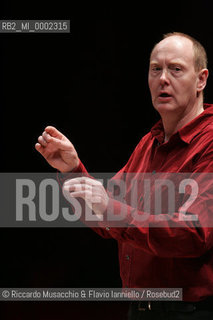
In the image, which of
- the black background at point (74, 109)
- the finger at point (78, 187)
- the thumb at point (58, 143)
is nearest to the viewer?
the finger at point (78, 187)

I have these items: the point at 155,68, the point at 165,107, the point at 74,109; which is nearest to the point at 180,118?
the point at 165,107

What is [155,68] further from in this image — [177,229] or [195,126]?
[177,229]

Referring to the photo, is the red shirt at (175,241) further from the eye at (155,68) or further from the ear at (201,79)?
the eye at (155,68)

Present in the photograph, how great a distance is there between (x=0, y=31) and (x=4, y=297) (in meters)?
1.31

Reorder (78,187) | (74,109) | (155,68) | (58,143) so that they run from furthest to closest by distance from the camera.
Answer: (74,109) < (155,68) < (58,143) < (78,187)

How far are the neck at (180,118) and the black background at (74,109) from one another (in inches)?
30.2

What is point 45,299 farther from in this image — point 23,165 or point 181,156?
point 181,156

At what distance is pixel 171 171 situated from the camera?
1.29 m

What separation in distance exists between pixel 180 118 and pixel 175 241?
0.44 m

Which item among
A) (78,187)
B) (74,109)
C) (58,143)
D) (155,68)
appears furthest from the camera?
(74,109)

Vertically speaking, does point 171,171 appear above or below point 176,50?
below

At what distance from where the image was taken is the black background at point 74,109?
2135mm

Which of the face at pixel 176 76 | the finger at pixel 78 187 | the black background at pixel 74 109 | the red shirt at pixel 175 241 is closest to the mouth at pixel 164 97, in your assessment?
the face at pixel 176 76

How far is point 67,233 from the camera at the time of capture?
2.26 metres
